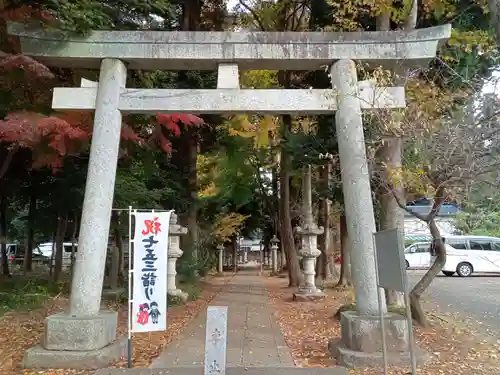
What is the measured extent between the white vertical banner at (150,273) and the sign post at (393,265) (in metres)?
2.98

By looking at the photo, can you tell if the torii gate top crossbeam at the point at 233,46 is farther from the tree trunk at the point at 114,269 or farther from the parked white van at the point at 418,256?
the parked white van at the point at 418,256

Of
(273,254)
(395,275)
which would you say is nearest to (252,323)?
(395,275)

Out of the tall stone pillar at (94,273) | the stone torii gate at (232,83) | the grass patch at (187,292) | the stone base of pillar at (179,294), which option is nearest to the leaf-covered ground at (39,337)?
the tall stone pillar at (94,273)

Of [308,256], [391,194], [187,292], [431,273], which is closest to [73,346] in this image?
[391,194]

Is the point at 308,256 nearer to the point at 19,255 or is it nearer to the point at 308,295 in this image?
the point at 308,295

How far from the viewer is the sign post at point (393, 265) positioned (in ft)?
15.8

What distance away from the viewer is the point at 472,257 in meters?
25.6

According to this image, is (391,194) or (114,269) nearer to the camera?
(391,194)

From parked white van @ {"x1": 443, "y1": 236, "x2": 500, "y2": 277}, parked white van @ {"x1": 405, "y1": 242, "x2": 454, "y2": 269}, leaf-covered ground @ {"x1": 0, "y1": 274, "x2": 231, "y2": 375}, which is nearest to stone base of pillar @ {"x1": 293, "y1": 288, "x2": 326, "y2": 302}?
leaf-covered ground @ {"x1": 0, "y1": 274, "x2": 231, "y2": 375}

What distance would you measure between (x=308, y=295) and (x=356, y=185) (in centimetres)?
828

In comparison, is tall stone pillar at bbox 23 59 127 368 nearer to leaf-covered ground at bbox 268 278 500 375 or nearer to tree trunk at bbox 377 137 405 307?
leaf-covered ground at bbox 268 278 500 375

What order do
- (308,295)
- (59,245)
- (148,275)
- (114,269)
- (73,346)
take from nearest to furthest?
(73,346) → (148,275) → (308,295) → (114,269) → (59,245)

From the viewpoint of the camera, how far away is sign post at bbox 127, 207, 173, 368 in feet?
21.6

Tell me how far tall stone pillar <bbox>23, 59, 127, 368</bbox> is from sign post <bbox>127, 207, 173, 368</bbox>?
0.54 metres
